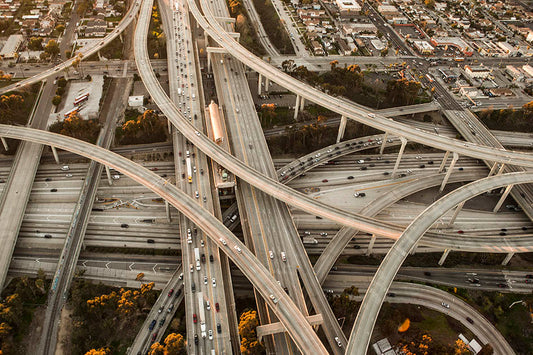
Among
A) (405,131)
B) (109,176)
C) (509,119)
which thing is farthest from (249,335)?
(509,119)

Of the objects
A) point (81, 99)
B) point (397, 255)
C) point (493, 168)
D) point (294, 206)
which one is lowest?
point (493, 168)

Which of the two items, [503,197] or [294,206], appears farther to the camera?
[503,197]

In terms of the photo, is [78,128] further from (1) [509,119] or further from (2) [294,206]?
(1) [509,119]

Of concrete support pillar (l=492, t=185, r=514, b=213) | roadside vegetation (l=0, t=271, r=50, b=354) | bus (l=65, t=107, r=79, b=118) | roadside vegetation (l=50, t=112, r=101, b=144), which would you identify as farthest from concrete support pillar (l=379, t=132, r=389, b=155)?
bus (l=65, t=107, r=79, b=118)

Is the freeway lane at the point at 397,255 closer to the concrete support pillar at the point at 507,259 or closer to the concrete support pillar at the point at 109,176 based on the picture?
the concrete support pillar at the point at 507,259

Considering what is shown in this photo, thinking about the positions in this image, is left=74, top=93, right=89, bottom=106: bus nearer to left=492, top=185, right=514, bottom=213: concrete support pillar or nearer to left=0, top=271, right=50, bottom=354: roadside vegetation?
left=0, top=271, right=50, bottom=354: roadside vegetation
